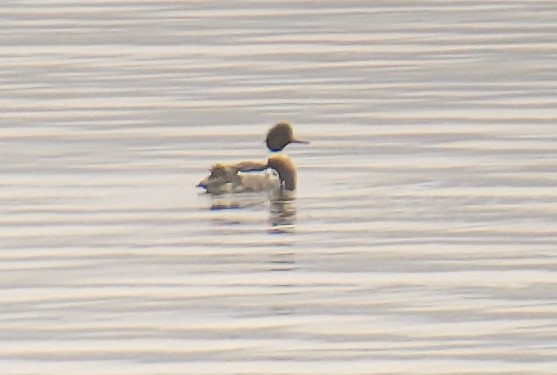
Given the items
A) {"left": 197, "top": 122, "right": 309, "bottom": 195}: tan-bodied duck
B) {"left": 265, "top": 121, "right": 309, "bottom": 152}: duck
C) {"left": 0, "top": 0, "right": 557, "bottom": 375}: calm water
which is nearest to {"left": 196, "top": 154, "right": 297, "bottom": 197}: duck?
{"left": 197, "top": 122, "right": 309, "bottom": 195}: tan-bodied duck

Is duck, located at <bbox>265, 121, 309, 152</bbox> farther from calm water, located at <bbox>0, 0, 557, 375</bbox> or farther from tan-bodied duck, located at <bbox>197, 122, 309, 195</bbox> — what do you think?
tan-bodied duck, located at <bbox>197, 122, 309, 195</bbox>

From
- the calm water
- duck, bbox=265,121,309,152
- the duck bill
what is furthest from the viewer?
duck, bbox=265,121,309,152

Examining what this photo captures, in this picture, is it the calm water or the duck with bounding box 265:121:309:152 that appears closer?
the calm water

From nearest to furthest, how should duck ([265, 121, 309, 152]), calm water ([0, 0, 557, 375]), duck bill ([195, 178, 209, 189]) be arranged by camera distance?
calm water ([0, 0, 557, 375]), duck bill ([195, 178, 209, 189]), duck ([265, 121, 309, 152])

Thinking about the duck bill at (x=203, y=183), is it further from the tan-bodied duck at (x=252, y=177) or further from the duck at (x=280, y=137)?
the duck at (x=280, y=137)

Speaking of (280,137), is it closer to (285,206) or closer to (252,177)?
(252,177)

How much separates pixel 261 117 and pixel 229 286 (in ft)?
20.2

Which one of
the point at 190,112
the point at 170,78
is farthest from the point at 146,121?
the point at 170,78

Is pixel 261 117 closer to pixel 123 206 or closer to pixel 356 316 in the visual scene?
pixel 123 206

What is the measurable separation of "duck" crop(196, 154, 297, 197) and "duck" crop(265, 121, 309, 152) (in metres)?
0.89

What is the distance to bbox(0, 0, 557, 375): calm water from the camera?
373 inches

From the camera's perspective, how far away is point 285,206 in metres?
13.0

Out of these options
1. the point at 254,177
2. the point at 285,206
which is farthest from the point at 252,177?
the point at 285,206

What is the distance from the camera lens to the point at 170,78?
19.0 meters
